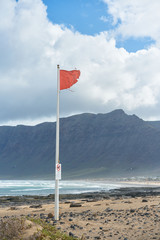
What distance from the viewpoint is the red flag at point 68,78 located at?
13945 mm

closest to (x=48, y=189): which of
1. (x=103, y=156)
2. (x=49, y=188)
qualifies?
(x=49, y=188)

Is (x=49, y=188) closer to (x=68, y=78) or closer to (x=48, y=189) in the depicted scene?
(x=48, y=189)

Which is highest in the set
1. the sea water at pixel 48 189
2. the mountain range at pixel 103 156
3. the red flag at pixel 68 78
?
the mountain range at pixel 103 156

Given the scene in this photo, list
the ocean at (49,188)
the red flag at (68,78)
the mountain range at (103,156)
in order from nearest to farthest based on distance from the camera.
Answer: the red flag at (68,78) → the ocean at (49,188) → the mountain range at (103,156)

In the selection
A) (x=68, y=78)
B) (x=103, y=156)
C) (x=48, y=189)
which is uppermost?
(x=103, y=156)

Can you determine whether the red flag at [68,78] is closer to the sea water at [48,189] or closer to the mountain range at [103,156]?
the sea water at [48,189]

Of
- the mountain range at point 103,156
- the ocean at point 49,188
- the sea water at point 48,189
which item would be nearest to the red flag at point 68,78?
the ocean at point 49,188

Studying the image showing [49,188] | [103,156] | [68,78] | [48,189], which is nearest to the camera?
[68,78]

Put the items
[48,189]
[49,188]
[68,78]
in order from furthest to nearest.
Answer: [49,188]
[48,189]
[68,78]

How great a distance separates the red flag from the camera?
1395 centimetres

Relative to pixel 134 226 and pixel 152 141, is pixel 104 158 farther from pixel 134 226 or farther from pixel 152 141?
pixel 134 226

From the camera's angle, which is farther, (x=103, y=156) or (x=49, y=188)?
(x=103, y=156)

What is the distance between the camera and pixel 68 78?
46.1 feet

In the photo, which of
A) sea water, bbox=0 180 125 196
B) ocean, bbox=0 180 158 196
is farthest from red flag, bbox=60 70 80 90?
sea water, bbox=0 180 125 196
